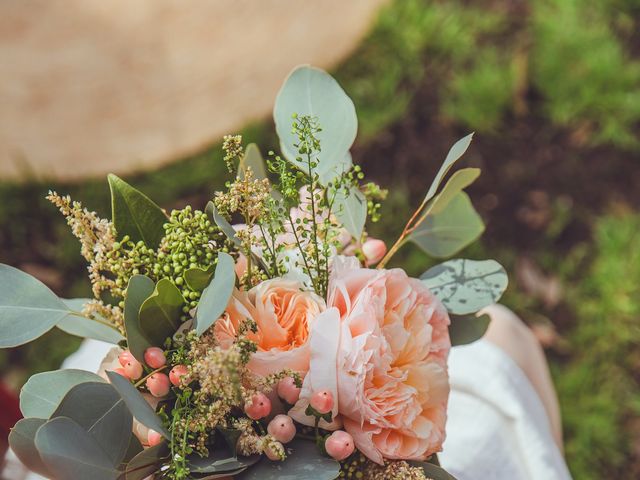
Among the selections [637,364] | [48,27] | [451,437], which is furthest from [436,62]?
[451,437]

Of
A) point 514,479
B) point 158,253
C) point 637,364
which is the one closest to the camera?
point 158,253

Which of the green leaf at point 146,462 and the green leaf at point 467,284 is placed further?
the green leaf at point 467,284

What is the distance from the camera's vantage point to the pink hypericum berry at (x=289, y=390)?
775 millimetres

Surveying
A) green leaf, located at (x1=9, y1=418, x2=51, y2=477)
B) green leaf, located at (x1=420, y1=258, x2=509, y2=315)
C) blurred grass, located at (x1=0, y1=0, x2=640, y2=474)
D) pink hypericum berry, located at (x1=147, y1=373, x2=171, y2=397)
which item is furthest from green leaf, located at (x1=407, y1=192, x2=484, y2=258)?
blurred grass, located at (x1=0, y1=0, x2=640, y2=474)

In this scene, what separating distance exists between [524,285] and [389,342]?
4.55ft

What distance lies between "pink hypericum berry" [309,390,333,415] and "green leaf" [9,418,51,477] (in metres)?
0.26

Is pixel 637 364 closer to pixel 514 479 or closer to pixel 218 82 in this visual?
pixel 514 479

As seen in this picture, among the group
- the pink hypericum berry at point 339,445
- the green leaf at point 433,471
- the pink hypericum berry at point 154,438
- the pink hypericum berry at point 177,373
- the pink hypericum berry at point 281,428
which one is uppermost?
the pink hypericum berry at point 177,373

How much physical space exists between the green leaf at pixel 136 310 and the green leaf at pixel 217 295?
6cm

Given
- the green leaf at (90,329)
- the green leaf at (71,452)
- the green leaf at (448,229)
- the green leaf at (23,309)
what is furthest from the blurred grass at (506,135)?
the green leaf at (71,452)

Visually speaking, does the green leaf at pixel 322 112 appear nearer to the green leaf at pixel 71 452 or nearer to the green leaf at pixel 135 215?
the green leaf at pixel 135 215

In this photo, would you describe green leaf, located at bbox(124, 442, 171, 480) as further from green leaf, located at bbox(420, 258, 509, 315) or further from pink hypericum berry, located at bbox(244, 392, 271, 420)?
green leaf, located at bbox(420, 258, 509, 315)

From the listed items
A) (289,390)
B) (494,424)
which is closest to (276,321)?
(289,390)

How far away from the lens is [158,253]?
0.83 metres
